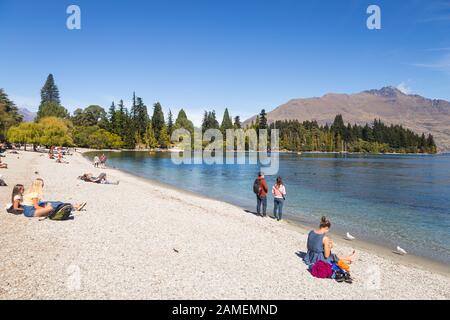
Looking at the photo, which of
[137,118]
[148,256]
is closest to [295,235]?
A: [148,256]

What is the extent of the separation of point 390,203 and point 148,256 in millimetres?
Answer: 27437

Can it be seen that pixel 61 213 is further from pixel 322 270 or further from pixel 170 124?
pixel 170 124

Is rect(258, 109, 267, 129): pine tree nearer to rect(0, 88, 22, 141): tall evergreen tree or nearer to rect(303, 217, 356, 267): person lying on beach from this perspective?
rect(0, 88, 22, 141): tall evergreen tree

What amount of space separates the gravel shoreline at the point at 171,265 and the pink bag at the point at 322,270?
0.79 feet

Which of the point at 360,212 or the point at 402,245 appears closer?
the point at 402,245

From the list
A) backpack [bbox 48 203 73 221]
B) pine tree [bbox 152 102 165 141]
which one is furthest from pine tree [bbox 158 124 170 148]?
backpack [bbox 48 203 73 221]

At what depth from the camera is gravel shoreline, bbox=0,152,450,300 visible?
8.21 meters

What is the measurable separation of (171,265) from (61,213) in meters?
6.94

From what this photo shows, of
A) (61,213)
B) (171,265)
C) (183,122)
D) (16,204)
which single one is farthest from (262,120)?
(171,265)

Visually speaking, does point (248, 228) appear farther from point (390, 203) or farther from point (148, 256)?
point (390, 203)

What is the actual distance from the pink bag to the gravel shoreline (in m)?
0.24

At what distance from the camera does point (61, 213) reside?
569 inches
